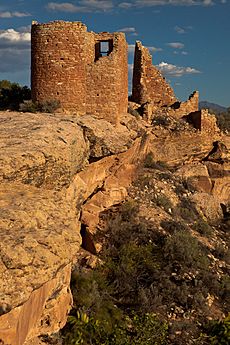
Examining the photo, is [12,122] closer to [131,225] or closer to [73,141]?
[73,141]

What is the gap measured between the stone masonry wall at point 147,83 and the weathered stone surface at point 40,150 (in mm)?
8078

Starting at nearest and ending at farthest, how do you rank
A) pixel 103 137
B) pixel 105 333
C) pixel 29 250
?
pixel 29 250 → pixel 105 333 → pixel 103 137

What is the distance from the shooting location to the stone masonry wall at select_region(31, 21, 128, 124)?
491 inches

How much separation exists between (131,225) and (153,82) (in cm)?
753

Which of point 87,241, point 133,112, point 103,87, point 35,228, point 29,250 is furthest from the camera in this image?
point 133,112

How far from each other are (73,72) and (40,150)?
586cm

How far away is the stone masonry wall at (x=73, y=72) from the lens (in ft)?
40.9

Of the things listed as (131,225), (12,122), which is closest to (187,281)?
(131,225)

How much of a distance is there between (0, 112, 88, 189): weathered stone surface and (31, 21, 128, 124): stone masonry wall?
302 centimetres

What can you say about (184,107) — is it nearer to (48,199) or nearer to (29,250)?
(48,199)

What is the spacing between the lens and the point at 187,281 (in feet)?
36.1

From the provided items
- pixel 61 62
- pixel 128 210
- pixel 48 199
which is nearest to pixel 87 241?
pixel 128 210

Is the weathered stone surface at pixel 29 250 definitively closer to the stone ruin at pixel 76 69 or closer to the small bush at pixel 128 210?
the small bush at pixel 128 210

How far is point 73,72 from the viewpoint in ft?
41.2
